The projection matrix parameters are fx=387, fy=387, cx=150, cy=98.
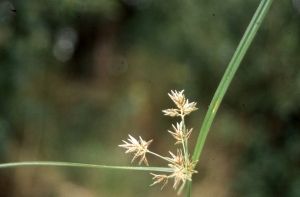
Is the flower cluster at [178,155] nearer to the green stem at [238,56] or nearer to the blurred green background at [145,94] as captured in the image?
the green stem at [238,56]

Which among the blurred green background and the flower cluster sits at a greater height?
the blurred green background

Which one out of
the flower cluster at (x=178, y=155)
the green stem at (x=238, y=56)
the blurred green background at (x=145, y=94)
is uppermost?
the blurred green background at (x=145, y=94)

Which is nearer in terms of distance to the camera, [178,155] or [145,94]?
[178,155]

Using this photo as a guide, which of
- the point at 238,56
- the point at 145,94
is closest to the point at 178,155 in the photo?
the point at 238,56

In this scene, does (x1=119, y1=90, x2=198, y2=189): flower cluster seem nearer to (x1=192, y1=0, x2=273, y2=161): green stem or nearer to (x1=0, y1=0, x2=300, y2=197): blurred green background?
(x1=192, y1=0, x2=273, y2=161): green stem

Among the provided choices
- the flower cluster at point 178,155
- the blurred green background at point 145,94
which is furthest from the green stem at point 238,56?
the blurred green background at point 145,94

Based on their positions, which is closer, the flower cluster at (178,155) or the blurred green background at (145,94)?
the flower cluster at (178,155)

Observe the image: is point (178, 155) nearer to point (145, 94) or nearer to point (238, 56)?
point (238, 56)

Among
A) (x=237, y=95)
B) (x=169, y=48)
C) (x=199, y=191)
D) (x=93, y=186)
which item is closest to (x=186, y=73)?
(x=169, y=48)

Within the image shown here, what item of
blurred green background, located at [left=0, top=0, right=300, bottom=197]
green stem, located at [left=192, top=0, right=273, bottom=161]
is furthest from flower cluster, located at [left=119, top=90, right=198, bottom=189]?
blurred green background, located at [left=0, top=0, right=300, bottom=197]
